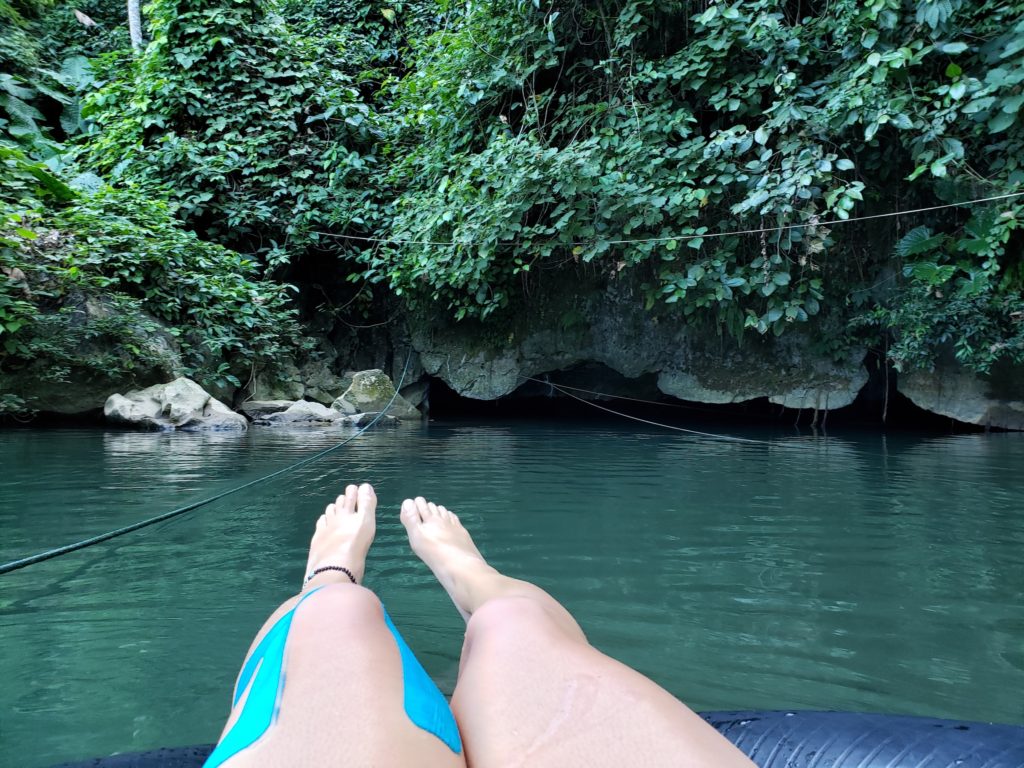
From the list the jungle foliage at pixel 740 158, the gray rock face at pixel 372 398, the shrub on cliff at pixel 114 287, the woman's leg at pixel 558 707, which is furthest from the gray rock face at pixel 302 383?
the woman's leg at pixel 558 707

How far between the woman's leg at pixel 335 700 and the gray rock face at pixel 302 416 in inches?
226

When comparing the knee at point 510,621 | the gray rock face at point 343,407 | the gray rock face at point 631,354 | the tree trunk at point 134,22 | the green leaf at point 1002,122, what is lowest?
the gray rock face at point 343,407

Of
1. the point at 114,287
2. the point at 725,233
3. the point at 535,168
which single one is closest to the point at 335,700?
the point at 725,233

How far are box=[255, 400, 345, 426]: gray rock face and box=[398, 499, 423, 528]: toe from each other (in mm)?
4635

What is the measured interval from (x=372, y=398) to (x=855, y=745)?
6809mm

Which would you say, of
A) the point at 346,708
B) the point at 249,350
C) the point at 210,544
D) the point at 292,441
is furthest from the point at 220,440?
the point at 346,708

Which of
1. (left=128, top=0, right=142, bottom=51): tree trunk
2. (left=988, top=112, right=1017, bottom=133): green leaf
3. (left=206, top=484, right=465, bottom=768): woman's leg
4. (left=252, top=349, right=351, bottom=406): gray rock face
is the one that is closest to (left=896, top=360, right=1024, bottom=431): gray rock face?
(left=988, top=112, right=1017, bottom=133): green leaf

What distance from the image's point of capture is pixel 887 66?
437 centimetres

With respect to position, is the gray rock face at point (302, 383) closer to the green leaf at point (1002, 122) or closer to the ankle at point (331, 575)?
the ankle at point (331, 575)

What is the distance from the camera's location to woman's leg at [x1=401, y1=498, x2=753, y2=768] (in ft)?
2.12

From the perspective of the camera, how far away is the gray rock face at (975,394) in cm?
647

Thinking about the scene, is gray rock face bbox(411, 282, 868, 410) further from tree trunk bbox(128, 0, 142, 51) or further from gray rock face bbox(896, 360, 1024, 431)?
tree trunk bbox(128, 0, 142, 51)

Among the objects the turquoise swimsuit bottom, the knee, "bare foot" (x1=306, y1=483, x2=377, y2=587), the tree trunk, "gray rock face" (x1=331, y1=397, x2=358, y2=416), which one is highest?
the tree trunk

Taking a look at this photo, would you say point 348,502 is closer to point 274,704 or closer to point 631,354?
point 274,704
